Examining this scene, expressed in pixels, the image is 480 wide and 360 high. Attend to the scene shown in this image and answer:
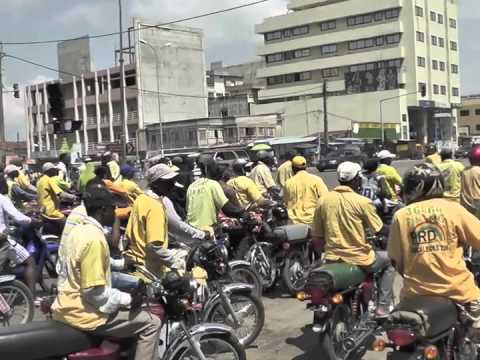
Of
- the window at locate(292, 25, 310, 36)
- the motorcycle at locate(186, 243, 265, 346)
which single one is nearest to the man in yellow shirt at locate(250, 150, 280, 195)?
the motorcycle at locate(186, 243, 265, 346)

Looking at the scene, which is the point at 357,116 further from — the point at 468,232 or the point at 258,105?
the point at 468,232

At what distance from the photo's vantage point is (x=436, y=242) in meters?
3.86

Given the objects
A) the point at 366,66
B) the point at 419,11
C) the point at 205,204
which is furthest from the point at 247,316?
the point at 419,11

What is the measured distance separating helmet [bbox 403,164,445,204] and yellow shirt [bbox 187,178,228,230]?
377 centimetres

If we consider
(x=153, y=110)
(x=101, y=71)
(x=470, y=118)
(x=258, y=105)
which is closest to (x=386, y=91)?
(x=258, y=105)

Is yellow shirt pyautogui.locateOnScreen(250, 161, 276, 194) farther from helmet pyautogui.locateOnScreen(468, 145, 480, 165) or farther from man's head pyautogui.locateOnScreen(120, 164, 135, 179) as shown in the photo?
helmet pyautogui.locateOnScreen(468, 145, 480, 165)

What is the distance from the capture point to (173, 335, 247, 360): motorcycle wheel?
14.5 feet

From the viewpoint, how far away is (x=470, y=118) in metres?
112

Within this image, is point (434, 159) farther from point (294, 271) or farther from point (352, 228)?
point (352, 228)

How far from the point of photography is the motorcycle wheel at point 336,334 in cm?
504

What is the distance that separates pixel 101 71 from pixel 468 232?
83836mm

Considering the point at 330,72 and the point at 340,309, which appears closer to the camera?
the point at 340,309

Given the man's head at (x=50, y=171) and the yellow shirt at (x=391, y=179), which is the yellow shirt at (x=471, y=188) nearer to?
the yellow shirt at (x=391, y=179)

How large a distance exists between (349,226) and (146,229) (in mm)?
1805
